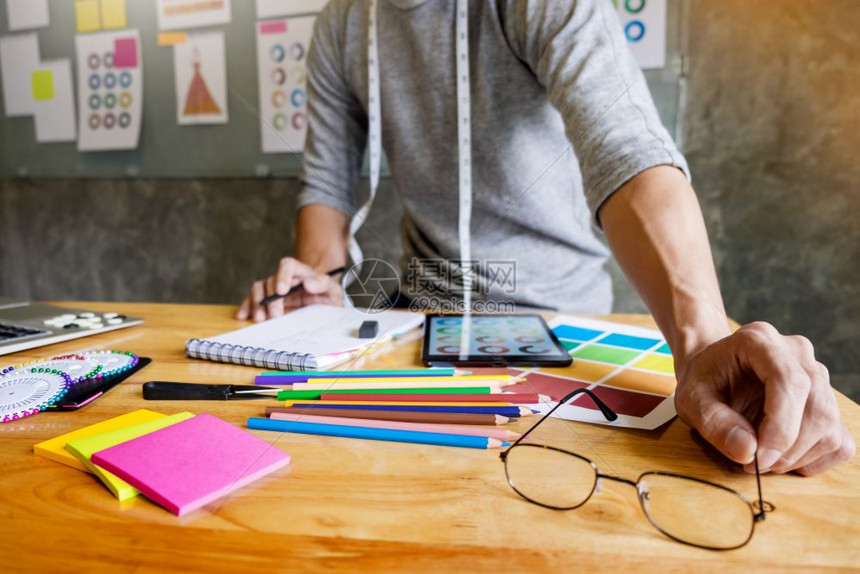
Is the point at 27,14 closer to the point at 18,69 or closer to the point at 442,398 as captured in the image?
the point at 18,69

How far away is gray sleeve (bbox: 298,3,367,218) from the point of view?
1.16 m

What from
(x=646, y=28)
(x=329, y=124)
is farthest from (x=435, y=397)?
(x=646, y=28)

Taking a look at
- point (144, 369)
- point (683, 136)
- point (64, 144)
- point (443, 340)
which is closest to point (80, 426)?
point (144, 369)

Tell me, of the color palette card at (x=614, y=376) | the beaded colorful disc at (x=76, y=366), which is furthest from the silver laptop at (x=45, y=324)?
the color palette card at (x=614, y=376)

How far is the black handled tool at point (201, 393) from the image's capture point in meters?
0.51

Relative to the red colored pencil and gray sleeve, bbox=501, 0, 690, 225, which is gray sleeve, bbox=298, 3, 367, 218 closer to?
gray sleeve, bbox=501, 0, 690, 225

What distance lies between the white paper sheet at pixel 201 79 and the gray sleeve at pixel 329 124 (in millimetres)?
555

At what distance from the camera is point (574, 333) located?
0.72 m

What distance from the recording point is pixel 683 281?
55cm

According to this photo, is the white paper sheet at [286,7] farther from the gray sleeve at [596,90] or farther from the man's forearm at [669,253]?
the man's forearm at [669,253]

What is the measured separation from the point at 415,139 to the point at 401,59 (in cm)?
16

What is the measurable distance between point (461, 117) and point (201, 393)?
703 millimetres

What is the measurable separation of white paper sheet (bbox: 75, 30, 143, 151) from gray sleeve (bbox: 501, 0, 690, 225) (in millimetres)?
1349

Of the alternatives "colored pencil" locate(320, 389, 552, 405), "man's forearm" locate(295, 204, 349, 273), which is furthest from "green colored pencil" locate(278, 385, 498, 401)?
"man's forearm" locate(295, 204, 349, 273)
